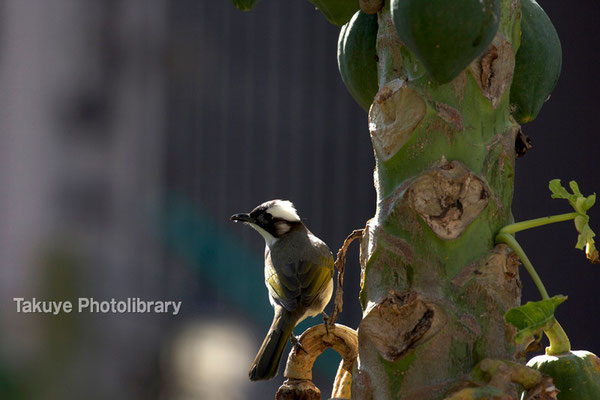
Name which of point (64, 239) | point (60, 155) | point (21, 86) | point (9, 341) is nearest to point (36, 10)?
point (21, 86)

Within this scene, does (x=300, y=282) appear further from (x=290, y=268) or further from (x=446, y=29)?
(x=446, y=29)

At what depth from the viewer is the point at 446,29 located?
1.78 ft

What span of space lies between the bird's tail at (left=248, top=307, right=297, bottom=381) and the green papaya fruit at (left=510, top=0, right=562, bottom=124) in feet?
2.08

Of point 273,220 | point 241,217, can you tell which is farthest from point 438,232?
point 273,220

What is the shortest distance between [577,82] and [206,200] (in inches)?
70.3

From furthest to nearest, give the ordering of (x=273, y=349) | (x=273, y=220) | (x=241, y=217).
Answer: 1. (x=273, y=220)
2. (x=241, y=217)
3. (x=273, y=349)

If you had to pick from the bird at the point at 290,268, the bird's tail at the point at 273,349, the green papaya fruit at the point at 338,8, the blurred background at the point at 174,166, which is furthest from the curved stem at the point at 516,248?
the blurred background at the point at 174,166

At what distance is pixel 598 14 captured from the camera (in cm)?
357

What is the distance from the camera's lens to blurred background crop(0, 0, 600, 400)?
12.0 ft

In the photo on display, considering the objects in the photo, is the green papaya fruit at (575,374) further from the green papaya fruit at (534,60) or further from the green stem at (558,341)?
the green papaya fruit at (534,60)

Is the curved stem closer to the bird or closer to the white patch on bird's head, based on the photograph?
the bird

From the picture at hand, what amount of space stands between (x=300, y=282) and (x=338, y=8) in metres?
1.13

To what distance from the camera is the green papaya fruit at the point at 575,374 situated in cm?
Answer: 61

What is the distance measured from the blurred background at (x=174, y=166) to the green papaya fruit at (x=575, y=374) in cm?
293
